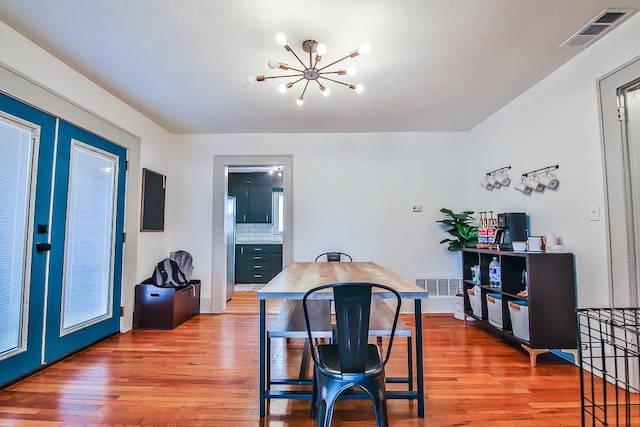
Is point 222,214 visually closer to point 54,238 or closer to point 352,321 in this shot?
point 54,238

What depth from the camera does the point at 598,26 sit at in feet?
6.83

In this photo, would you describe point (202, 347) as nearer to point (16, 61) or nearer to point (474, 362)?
point (474, 362)

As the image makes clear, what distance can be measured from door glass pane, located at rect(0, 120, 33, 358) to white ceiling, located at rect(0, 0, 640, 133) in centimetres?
77

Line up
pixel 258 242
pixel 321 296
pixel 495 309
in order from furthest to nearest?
pixel 258 242 < pixel 495 309 < pixel 321 296

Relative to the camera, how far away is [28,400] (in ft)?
6.52

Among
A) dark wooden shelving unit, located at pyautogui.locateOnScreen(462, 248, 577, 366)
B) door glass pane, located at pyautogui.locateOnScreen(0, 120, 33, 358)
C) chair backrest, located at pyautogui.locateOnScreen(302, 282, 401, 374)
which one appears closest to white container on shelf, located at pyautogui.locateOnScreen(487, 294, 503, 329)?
dark wooden shelving unit, located at pyautogui.locateOnScreen(462, 248, 577, 366)

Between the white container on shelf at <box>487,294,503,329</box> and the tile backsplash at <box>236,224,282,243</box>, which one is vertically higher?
the tile backsplash at <box>236,224,282,243</box>

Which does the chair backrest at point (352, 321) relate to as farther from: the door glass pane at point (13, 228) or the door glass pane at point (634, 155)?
the door glass pane at point (13, 228)

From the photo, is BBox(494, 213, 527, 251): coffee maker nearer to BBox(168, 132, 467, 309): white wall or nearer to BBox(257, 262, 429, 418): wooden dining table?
BBox(168, 132, 467, 309): white wall

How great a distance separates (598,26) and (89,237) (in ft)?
14.2

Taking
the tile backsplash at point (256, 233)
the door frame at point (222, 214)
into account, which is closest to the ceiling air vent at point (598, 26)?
the door frame at point (222, 214)

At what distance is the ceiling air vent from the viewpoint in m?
1.95

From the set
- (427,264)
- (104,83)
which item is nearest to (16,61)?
(104,83)

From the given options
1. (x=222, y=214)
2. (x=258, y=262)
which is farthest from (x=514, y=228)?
(x=258, y=262)
